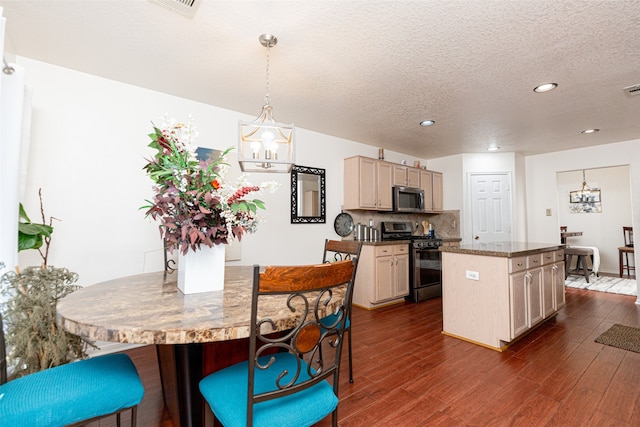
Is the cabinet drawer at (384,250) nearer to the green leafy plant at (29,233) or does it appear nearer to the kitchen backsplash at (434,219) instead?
the kitchen backsplash at (434,219)

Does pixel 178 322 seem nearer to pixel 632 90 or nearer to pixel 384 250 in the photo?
pixel 384 250

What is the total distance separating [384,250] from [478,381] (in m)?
2.03

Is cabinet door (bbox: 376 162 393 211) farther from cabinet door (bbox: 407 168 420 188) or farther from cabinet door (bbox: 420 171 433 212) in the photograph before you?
cabinet door (bbox: 420 171 433 212)

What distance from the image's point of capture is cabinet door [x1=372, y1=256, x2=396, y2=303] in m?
3.89

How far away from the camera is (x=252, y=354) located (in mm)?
975

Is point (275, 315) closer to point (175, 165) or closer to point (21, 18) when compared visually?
point (175, 165)

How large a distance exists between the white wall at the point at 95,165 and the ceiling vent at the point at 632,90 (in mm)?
Result: 4129

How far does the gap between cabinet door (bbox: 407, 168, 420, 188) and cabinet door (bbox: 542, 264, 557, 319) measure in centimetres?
228

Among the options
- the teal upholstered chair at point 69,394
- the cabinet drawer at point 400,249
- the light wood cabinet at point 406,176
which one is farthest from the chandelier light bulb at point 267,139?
the light wood cabinet at point 406,176

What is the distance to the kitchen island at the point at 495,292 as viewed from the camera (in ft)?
8.54

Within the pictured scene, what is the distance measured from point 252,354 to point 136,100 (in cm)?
279

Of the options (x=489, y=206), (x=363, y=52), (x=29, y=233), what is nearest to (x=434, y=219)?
(x=489, y=206)

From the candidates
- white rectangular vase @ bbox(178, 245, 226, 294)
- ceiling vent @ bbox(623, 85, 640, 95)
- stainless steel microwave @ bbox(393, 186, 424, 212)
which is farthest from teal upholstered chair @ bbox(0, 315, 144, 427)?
ceiling vent @ bbox(623, 85, 640, 95)

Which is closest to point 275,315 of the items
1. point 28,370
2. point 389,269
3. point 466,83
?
point 28,370
